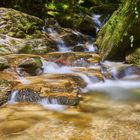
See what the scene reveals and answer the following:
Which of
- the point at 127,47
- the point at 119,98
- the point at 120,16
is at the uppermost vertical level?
the point at 120,16

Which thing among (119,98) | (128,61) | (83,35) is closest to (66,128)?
(119,98)

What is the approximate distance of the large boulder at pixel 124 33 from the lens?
8133 mm

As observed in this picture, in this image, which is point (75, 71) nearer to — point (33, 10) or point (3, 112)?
point (3, 112)

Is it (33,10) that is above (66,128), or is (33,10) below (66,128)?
above

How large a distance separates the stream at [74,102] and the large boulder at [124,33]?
41 cm

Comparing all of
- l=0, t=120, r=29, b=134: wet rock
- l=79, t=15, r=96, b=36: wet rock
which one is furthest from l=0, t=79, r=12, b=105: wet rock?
l=79, t=15, r=96, b=36: wet rock

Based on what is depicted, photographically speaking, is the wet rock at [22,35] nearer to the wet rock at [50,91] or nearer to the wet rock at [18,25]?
the wet rock at [18,25]

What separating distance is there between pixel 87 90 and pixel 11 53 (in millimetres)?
3613

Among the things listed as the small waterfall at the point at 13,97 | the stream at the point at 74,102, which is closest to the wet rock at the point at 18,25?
the stream at the point at 74,102

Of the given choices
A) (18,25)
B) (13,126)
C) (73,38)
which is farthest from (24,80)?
(73,38)

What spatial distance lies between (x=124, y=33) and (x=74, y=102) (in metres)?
3.82

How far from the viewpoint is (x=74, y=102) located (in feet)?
16.5

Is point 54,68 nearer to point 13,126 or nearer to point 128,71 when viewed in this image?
point 128,71

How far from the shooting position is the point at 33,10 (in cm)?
1388
